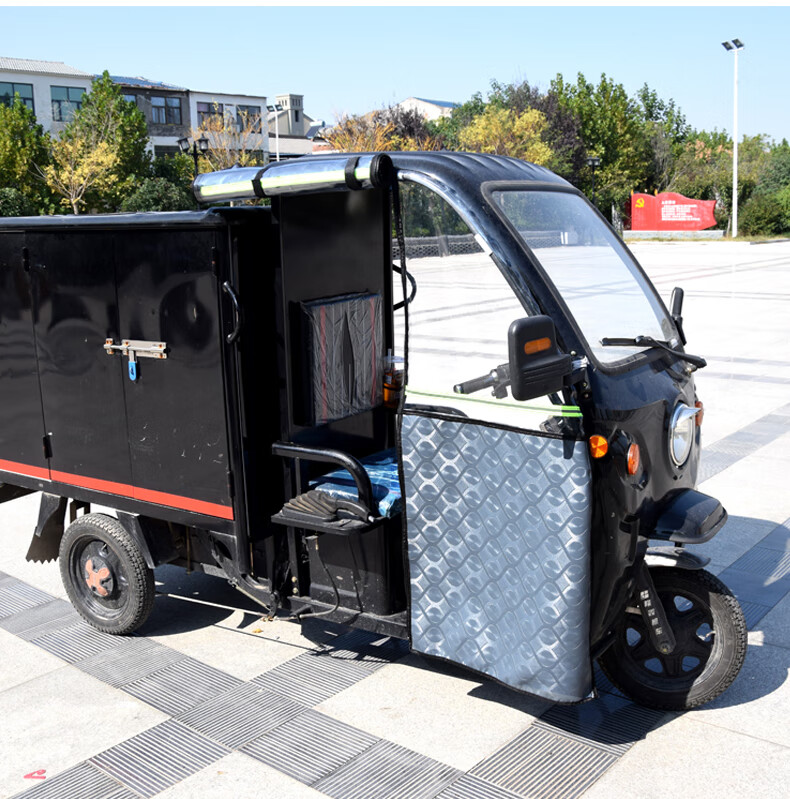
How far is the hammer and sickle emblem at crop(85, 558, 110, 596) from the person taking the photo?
479 centimetres

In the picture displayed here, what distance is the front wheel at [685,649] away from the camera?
379 cm

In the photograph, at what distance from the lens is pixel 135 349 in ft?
14.0

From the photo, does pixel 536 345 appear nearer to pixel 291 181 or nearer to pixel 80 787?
pixel 291 181

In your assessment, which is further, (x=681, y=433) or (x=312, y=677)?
(x=312, y=677)

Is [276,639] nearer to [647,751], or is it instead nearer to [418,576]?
[418,576]

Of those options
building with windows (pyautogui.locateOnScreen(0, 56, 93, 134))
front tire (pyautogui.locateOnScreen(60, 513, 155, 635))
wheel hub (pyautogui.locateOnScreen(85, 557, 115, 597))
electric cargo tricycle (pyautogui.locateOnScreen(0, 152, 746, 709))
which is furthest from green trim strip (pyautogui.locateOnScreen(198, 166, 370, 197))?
building with windows (pyautogui.locateOnScreen(0, 56, 93, 134))

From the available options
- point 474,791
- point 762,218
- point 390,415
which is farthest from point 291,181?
point 762,218

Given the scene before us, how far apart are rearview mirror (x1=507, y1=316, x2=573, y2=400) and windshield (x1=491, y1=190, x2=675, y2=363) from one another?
0.42 m

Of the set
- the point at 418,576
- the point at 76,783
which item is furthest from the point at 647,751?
the point at 76,783

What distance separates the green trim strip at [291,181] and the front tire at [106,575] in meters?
1.79

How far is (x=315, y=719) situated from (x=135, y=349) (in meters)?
1.85

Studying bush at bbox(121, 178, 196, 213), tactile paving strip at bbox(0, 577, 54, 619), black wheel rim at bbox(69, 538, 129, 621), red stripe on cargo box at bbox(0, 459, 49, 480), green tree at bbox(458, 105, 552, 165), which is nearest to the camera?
black wheel rim at bbox(69, 538, 129, 621)

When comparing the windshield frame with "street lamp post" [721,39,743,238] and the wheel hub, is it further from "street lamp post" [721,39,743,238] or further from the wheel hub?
"street lamp post" [721,39,743,238]

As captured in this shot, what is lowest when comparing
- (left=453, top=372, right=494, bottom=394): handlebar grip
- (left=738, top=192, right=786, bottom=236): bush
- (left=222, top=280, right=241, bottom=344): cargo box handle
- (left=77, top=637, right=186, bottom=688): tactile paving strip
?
(left=77, top=637, right=186, bottom=688): tactile paving strip
